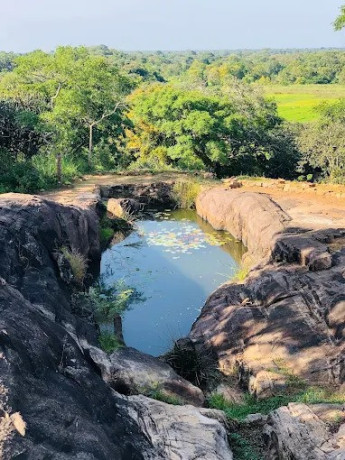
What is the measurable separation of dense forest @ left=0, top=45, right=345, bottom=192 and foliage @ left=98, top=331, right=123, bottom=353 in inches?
393

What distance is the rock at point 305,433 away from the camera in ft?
14.7

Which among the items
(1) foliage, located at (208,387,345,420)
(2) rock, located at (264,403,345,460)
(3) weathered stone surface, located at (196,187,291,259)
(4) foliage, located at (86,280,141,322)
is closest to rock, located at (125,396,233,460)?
(2) rock, located at (264,403,345,460)

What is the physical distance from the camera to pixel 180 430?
15.3 ft

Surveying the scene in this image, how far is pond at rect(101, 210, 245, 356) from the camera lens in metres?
10.7

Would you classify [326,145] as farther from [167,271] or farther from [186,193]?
[167,271]

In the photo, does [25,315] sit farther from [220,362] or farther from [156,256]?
[156,256]

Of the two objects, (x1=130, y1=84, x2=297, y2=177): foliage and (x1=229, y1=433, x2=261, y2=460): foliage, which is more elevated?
(x1=130, y1=84, x2=297, y2=177): foliage

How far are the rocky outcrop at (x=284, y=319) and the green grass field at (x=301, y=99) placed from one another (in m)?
33.9

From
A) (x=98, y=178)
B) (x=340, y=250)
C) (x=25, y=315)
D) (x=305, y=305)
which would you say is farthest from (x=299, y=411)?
(x=98, y=178)

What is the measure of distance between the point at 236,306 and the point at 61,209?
4.94 meters

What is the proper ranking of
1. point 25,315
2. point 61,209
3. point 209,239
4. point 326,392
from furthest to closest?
point 209,239 < point 61,209 < point 326,392 < point 25,315

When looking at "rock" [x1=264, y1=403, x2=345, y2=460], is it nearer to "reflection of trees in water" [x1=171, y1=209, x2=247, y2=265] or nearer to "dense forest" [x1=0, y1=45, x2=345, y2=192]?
A: "reflection of trees in water" [x1=171, y1=209, x2=247, y2=265]

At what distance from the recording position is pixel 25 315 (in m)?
4.69

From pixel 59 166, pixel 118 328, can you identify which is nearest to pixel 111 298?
pixel 118 328
